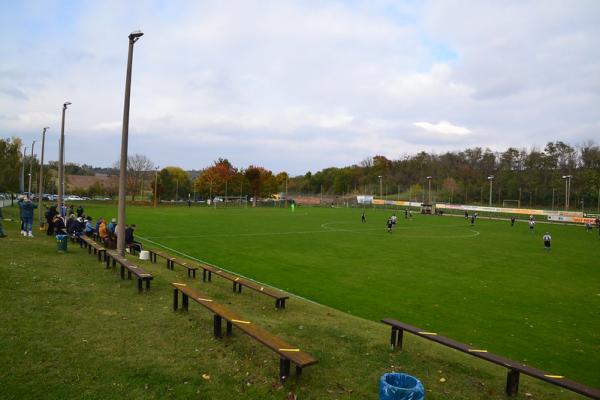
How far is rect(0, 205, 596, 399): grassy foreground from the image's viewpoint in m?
5.33

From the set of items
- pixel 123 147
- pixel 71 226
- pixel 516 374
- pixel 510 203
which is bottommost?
pixel 516 374

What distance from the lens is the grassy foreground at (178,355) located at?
5332mm

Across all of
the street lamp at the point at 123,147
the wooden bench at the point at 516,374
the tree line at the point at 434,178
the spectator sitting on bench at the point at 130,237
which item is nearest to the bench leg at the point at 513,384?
the wooden bench at the point at 516,374

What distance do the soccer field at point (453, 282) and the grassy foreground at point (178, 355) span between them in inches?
108

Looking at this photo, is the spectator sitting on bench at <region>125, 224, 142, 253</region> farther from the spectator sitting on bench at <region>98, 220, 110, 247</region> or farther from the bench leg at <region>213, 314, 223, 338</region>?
the bench leg at <region>213, 314, 223, 338</region>

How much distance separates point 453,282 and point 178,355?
41.4 feet

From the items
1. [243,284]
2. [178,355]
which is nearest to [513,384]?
[178,355]

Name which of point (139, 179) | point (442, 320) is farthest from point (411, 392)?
point (139, 179)

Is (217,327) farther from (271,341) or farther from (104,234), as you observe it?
(104,234)

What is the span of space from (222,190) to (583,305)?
318 ft

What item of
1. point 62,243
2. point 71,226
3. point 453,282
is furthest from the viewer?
point 71,226

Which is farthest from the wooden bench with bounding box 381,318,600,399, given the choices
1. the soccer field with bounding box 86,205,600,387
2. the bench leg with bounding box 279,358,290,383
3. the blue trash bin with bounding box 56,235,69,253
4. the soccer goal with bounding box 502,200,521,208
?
the soccer goal with bounding box 502,200,521,208

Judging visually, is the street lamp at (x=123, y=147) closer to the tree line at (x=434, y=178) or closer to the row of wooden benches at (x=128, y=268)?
the row of wooden benches at (x=128, y=268)

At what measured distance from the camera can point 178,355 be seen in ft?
20.8
